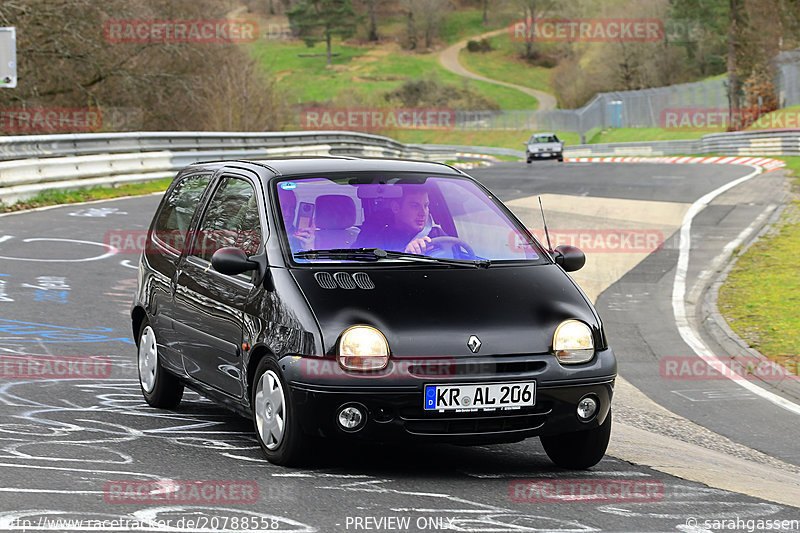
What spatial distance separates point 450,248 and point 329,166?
964 millimetres

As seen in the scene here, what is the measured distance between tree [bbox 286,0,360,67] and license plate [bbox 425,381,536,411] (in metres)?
146

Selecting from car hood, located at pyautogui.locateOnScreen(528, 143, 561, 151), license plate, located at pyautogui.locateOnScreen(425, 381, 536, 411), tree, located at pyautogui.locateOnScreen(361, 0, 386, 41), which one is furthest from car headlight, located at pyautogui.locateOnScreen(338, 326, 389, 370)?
tree, located at pyautogui.locateOnScreen(361, 0, 386, 41)

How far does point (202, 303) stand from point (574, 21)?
5323 inches

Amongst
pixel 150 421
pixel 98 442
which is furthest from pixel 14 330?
pixel 98 442

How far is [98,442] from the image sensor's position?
21.3 feet

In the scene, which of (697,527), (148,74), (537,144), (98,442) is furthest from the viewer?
(537,144)

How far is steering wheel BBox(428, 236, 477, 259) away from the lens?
6.71m

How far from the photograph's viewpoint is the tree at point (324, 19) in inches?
6029

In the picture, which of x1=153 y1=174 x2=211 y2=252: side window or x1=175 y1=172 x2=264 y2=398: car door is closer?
x1=175 y1=172 x2=264 y2=398: car door

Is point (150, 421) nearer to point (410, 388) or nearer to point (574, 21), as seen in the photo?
point (410, 388)

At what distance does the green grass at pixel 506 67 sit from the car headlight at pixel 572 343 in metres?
136

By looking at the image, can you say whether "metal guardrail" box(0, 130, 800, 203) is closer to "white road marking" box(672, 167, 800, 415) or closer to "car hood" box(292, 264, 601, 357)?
"white road marking" box(672, 167, 800, 415)

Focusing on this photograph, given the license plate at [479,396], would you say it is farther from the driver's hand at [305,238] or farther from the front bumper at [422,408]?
the driver's hand at [305,238]

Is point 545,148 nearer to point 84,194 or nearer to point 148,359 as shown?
point 84,194
